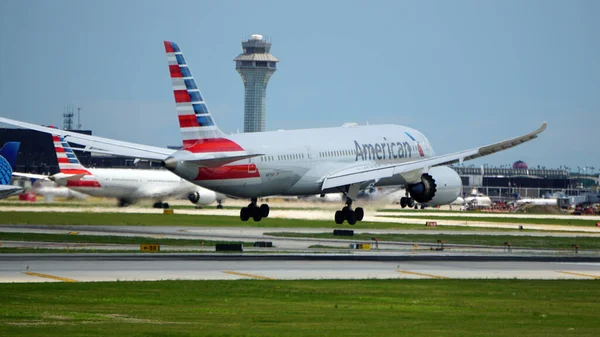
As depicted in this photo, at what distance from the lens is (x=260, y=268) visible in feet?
160

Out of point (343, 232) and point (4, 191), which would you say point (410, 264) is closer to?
point (343, 232)

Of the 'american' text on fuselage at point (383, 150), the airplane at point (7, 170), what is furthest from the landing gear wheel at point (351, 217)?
the airplane at point (7, 170)

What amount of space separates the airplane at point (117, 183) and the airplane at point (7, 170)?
49.6 feet

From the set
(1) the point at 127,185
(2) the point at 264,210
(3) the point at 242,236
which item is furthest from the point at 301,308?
(1) the point at 127,185

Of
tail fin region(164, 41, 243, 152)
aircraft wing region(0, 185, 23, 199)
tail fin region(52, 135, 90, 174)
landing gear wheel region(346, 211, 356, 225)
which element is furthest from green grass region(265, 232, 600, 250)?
tail fin region(52, 135, 90, 174)

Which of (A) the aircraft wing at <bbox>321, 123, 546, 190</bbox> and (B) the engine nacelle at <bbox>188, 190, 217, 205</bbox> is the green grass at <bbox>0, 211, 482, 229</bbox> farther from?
(B) the engine nacelle at <bbox>188, 190, 217, 205</bbox>

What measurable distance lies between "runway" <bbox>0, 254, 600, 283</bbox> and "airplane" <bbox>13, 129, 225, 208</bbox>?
4594 centimetres

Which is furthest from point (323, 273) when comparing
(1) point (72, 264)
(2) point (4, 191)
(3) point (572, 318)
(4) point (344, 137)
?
(2) point (4, 191)

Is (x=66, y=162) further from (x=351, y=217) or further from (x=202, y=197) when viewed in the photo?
(x=351, y=217)

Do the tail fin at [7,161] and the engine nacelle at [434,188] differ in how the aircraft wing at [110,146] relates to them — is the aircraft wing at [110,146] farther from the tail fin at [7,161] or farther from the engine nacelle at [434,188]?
the engine nacelle at [434,188]

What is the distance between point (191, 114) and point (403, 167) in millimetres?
17339

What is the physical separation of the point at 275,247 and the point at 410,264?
1420 centimetres

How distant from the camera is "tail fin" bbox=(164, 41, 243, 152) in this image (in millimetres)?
61750

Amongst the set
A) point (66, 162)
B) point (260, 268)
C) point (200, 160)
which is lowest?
point (260, 268)
